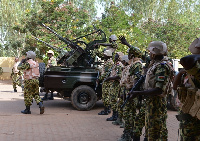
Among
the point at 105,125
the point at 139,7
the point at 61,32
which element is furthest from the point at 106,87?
the point at 139,7

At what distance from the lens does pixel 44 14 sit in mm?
21969

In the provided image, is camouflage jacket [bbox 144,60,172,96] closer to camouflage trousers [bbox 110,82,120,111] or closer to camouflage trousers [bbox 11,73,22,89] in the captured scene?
camouflage trousers [bbox 110,82,120,111]

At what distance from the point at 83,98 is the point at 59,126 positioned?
2.45m

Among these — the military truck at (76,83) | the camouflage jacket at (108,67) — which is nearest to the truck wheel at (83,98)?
the military truck at (76,83)

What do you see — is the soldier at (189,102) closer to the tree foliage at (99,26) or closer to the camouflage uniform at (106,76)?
the camouflage uniform at (106,76)

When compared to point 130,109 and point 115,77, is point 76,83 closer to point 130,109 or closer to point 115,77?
point 115,77

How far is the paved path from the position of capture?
642 centimetres

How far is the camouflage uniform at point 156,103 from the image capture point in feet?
14.0

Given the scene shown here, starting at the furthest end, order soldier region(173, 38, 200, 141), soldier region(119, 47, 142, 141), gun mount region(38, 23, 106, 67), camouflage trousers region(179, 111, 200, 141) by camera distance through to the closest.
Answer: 1. gun mount region(38, 23, 106, 67)
2. soldier region(119, 47, 142, 141)
3. camouflage trousers region(179, 111, 200, 141)
4. soldier region(173, 38, 200, 141)

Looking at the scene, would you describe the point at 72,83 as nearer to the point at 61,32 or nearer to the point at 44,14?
the point at 61,32

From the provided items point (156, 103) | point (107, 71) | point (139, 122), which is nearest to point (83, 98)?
point (107, 71)

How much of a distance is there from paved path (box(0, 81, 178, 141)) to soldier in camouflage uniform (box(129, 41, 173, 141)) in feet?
6.84

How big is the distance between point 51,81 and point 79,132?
316cm

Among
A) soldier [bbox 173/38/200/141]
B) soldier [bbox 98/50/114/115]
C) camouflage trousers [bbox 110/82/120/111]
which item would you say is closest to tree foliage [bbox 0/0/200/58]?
soldier [bbox 98/50/114/115]
